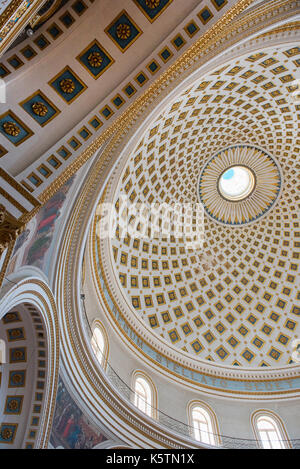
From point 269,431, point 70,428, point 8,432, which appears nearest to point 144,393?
point 70,428

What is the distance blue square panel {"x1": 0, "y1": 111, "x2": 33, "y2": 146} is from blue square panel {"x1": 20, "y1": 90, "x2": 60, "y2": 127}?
298mm

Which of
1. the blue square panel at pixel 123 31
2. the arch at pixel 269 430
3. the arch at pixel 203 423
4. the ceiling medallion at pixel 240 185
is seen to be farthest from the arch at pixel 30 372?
the ceiling medallion at pixel 240 185

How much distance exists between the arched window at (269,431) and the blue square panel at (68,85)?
1641cm

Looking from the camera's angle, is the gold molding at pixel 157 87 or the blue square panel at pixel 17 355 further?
the blue square panel at pixel 17 355

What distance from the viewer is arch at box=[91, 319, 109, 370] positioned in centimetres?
1309

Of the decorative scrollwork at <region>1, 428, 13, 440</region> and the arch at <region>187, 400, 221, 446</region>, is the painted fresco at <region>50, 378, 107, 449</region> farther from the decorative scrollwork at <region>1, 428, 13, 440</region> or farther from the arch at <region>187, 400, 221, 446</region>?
the arch at <region>187, 400, 221, 446</region>

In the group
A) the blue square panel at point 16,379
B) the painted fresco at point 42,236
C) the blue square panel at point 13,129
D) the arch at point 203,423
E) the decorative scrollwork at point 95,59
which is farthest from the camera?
the arch at point 203,423

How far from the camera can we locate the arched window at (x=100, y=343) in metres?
13.1

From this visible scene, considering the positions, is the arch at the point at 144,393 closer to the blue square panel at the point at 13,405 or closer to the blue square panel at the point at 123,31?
the blue square panel at the point at 13,405

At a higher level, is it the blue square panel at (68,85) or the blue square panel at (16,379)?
the blue square panel at (68,85)

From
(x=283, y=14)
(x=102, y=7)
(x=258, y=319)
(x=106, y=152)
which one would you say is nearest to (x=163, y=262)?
(x=258, y=319)

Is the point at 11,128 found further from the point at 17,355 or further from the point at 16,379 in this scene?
the point at 16,379

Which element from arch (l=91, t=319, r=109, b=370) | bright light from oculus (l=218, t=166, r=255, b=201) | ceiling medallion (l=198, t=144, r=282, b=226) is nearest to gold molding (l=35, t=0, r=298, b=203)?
arch (l=91, t=319, r=109, b=370)

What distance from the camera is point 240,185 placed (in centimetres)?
2298
